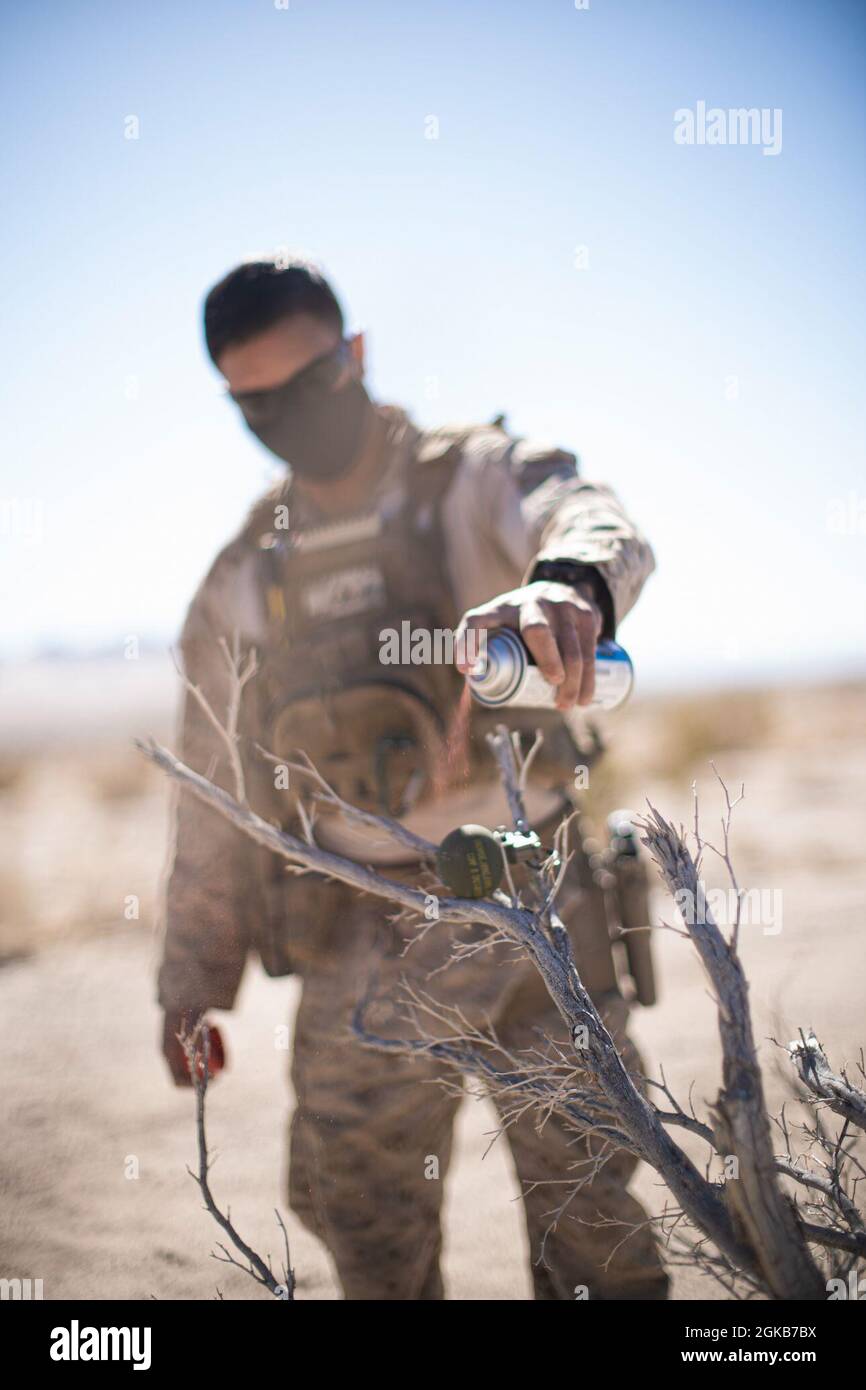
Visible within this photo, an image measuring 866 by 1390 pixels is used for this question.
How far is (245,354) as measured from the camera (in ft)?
→ 7.34

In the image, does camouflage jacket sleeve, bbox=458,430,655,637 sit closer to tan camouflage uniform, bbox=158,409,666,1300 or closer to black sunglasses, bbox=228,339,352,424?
tan camouflage uniform, bbox=158,409,666,1300

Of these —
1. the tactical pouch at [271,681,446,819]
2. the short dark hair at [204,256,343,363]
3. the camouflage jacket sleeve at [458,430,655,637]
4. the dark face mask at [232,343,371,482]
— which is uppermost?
the short dark hair at [204,256,343,363]

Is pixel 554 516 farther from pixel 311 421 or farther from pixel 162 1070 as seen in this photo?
pixel 162 1070

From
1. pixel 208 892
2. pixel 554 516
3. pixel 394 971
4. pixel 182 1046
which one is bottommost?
pixel 182 1046

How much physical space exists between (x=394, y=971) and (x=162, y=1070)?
3179 mm

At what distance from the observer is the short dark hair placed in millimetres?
2211

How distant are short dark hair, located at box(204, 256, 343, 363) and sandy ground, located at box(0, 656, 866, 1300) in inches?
77.0

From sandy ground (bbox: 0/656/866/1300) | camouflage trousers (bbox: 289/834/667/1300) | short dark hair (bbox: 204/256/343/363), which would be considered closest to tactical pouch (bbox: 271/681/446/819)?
camouflage trousers (bbox: 289/834/667/1300)

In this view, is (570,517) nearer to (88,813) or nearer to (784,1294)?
(784,1294)

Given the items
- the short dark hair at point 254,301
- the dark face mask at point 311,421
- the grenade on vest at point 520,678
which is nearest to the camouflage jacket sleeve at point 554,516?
the grenade on vest at point 520,678

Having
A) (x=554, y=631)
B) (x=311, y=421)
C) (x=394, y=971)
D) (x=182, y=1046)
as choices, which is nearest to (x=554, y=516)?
(x=554, y=631)

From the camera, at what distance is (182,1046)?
2.11 m
